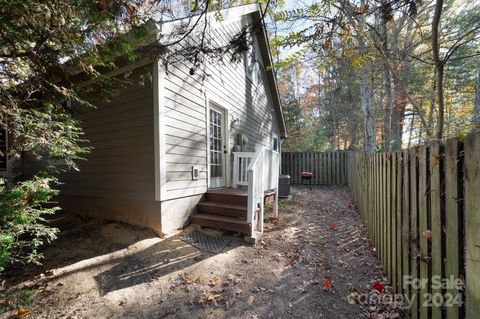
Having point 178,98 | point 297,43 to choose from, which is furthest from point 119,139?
point 297,43

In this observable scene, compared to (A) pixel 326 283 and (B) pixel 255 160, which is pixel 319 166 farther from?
(A) pixel 326 283

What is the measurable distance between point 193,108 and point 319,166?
8962 millimetres

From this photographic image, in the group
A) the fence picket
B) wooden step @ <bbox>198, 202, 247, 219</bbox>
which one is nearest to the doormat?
wooden step @ <bbox>198, 202, 247, 219</bbox>

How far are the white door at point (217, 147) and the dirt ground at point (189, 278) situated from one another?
1836mm

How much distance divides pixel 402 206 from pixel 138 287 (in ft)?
9.68

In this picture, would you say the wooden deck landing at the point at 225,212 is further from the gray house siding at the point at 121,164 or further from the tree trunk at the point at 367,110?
the tree trunk at the point at 367,110

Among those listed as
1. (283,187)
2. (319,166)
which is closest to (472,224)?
(283,187)

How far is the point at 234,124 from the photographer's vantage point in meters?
6.45

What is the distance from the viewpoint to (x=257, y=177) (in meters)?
4.03

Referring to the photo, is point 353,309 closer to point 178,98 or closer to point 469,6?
point 178,98

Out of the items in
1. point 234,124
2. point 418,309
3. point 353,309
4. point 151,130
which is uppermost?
point 234,124

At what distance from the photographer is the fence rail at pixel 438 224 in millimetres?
1153

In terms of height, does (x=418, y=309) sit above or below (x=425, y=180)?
below

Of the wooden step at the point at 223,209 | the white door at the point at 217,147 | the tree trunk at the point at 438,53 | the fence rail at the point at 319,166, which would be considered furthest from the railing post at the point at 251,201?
the fence rail at the point at 319,166
